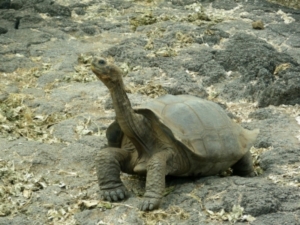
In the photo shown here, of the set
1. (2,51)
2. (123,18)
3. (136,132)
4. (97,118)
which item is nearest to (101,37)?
(123,18)

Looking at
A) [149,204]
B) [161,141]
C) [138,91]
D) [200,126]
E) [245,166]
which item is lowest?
[138,91]

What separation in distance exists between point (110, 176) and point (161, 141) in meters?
0.47

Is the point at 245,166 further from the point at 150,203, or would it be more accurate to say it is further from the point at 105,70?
the point at 105,70

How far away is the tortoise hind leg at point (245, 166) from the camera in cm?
482

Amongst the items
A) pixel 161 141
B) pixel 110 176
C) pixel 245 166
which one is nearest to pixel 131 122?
pixel 161 141

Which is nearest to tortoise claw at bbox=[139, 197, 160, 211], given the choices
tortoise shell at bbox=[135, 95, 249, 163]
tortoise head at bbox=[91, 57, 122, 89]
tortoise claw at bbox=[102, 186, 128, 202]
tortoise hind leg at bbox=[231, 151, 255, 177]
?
tortoise claw at bbox=[102, 186, 128, 202]

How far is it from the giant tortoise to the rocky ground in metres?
0.15

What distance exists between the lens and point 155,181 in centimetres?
420

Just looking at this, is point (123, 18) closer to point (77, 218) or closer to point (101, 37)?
point (101, 37)

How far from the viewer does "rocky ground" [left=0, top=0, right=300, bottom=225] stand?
414 cm

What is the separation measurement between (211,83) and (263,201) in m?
3.04

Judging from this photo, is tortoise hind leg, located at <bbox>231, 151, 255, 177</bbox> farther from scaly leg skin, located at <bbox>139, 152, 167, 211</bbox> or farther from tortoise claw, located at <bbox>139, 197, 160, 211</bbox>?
tortoise claw, located at <bbox>139, 197, 160, 211</bbox>

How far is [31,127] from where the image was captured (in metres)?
5.63

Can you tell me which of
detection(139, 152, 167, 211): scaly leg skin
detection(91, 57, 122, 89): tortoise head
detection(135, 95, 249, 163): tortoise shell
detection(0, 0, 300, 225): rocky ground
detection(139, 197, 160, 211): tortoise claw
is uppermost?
detection(91, 57, 122, 89): tortoise head
